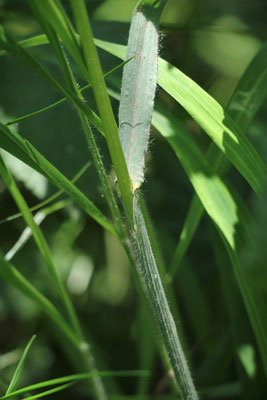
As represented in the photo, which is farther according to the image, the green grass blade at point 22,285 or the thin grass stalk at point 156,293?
the green grass blade at point 22,285

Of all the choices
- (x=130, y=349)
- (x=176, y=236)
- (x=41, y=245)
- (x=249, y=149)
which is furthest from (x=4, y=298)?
(x=249, y=149)

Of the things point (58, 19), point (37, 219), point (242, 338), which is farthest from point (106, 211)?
point (58, 19)

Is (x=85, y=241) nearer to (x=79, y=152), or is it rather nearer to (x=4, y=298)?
(x=4, y=298)

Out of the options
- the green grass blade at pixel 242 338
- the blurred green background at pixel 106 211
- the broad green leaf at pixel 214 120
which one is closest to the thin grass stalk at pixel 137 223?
the broad green leaf at pixel 214 120

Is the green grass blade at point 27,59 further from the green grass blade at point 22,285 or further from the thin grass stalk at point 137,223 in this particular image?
the green grass blade at point 22,285

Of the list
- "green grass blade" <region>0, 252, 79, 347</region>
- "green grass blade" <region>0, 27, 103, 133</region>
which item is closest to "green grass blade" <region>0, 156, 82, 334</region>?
"green grass blade" <region>0, 252, 79, 347</region>

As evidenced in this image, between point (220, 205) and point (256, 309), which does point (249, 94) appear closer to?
point (220, 205)
